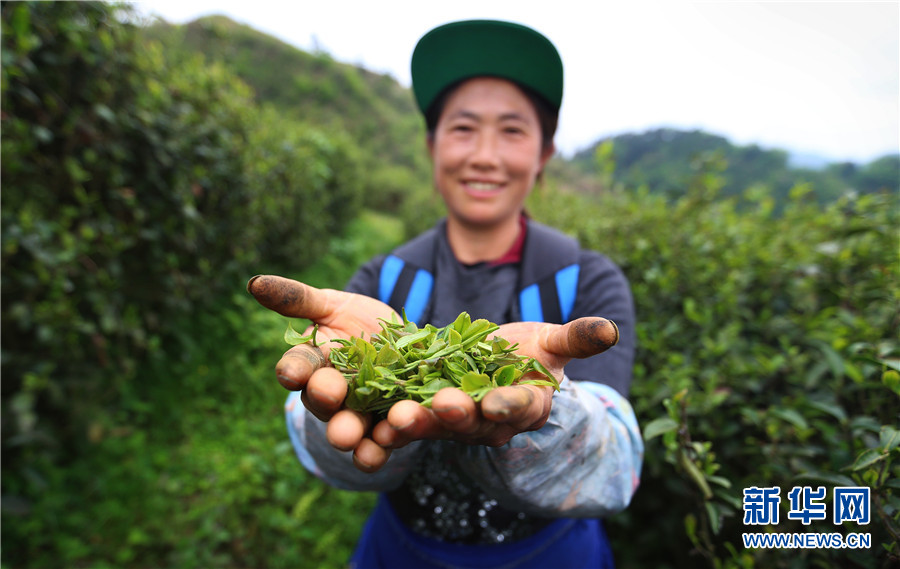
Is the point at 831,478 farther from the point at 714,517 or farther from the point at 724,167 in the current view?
the point at 724,167

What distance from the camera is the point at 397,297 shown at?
144 cm

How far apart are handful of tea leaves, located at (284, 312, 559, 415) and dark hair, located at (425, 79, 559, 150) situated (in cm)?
103

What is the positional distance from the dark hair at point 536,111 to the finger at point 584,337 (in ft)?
3.50

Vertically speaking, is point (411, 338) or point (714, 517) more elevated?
point (411, 338)

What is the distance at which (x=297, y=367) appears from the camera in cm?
72

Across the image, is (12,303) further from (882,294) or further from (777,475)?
(882,294)

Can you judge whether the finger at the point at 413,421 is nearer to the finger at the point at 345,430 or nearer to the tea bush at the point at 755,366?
the finger at the point at 345,430

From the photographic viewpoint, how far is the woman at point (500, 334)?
0.75 meters

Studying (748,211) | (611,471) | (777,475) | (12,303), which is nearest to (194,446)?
(12,303)

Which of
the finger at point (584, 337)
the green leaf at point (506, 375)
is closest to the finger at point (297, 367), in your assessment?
the green leaf at point (506, 375)

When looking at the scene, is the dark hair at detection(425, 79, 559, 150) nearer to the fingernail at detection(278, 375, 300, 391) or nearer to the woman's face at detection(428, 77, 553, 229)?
the woman's face at detection(428, 77, 553, 229)

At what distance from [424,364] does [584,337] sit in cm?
30

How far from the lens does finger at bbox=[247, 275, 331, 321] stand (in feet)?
2.73

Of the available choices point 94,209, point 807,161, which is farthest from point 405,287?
point 807,161
